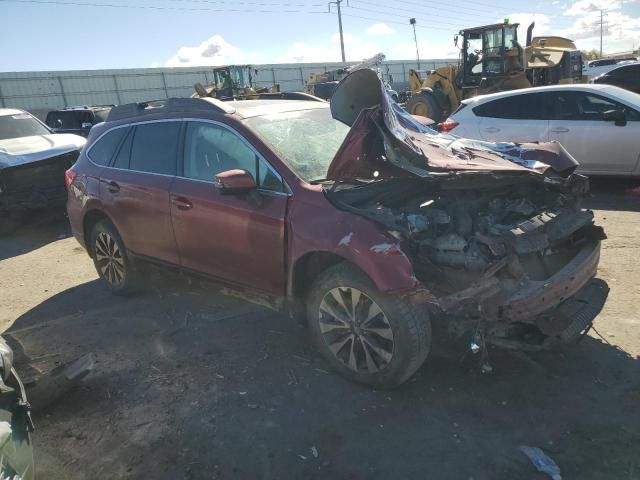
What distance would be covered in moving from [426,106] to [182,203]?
521 inches

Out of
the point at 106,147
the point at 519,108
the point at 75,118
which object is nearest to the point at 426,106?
the point at 519,108

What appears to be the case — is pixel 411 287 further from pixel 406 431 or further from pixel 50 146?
pixel 50 146

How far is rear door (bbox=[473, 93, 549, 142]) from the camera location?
8.00 metres

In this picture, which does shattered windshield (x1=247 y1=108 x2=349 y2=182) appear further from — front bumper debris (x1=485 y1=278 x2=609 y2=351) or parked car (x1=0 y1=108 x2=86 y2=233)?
parked car (x1=0 y1=108 x2=86 y2=233)

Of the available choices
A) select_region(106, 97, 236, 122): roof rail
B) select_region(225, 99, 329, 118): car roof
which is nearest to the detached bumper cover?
select_region(225, 99, 329, 118): car roof

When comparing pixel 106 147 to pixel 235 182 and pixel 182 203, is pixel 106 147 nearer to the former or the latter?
pixel 182 203

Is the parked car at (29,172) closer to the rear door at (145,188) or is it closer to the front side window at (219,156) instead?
the rear door at (145,188)

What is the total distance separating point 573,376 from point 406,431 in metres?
1.25

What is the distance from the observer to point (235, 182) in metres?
3.56

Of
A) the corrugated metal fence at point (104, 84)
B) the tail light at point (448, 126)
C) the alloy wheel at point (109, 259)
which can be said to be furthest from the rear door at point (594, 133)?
the corrugated metal fence at point (104, 84)

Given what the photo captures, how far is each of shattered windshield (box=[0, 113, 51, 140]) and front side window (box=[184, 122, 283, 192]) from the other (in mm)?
6884

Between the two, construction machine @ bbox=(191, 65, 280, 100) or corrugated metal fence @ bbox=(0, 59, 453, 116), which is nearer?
construction machine @ bbox=(191, 65, 280, 100)

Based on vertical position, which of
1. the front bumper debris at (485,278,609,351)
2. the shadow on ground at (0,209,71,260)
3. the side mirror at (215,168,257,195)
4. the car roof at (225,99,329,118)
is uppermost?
the car roof at (225,99,329,118)

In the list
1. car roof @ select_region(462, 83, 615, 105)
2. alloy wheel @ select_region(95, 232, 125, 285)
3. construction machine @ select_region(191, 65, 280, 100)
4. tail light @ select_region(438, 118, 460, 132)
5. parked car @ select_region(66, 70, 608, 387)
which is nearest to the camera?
parked car @ select_region(66, 70, 608, 387)
